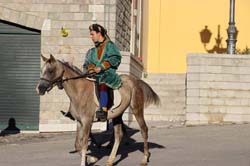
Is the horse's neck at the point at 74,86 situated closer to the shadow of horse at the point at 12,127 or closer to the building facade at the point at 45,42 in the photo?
the building facade at the point at 45,42

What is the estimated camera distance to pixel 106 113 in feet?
32.6

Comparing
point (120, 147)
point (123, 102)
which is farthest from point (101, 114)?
point (120, 147)

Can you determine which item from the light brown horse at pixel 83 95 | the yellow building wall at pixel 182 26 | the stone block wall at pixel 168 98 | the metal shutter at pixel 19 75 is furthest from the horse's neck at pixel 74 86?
the yellow building wall at pixel 182 26

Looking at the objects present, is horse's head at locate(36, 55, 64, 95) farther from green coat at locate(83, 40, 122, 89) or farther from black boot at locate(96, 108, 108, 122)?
black boot at locate(96, 108, 108, 122)

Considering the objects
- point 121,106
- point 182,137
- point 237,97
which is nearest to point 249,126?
point 237,97

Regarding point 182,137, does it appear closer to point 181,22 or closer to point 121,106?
point 121,106

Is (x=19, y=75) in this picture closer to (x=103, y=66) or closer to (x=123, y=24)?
(x=123, y=24)

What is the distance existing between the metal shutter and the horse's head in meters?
7.06

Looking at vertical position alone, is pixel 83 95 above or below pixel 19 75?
below

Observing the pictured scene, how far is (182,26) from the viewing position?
24.3 metres

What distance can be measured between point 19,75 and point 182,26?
30.5 ft

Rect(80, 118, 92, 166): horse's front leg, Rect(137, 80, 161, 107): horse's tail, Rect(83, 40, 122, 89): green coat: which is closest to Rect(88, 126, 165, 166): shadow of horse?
Rect(80, 118, 92, 166): horse's front leg

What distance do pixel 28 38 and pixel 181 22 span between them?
29.4ft

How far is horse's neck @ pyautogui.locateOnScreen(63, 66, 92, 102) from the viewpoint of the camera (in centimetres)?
1002
